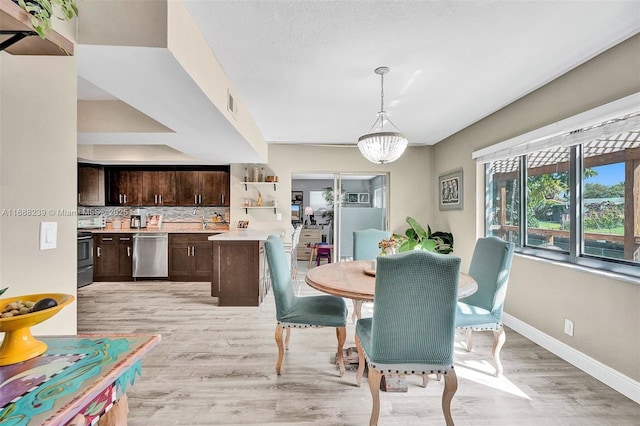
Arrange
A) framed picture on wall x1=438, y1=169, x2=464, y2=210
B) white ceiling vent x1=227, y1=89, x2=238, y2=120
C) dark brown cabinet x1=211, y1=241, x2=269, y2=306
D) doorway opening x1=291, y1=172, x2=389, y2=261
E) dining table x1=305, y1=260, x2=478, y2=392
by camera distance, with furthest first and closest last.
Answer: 1. doorway opening x1=291, y1=172, x2=389, y2=261
2. framed picture on wall x1=438, y1=169, x2=464, y2=210
3. dark brown cabinet x1=211, y1=241, x2=269, y2=306
4. white ceiling vent x1=227, y1=89, x2=238, y2=120
5. dining table x1=305, y1=260, x2=478, y2=392

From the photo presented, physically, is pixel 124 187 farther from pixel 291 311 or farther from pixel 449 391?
pixel 449 391

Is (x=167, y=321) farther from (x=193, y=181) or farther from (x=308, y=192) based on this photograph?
(x=308, y=192)

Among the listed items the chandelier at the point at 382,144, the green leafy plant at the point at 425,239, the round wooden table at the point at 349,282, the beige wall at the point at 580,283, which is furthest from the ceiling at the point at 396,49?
the green leafy plant at the point at 425,239

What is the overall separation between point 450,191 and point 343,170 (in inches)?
72.5

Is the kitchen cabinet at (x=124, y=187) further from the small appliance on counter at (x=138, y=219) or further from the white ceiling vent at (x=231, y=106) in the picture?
the white ceiling vent at (x=231, y=106)

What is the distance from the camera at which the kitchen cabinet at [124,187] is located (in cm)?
545

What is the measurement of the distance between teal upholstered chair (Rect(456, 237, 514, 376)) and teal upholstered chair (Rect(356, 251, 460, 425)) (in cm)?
70

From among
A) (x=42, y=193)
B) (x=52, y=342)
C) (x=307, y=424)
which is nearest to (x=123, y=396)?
(x=52, y=342)

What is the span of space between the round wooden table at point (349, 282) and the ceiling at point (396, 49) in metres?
1.69

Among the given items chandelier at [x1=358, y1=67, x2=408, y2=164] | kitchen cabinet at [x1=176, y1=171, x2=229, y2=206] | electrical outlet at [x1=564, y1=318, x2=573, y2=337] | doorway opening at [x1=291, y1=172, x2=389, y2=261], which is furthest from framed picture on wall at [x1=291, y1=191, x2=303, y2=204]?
electrical outlet at [x1=564, y1=318, x2=573, y2=337]

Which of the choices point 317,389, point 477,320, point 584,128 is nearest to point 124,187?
point 317,389

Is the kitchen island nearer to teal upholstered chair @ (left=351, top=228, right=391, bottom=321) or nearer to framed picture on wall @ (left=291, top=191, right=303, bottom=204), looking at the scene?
teal upholstered chair @ (left=351, top=228, right=391, bottom=321)

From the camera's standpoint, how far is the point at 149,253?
5.11m

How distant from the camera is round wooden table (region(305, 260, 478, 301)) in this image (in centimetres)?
190
